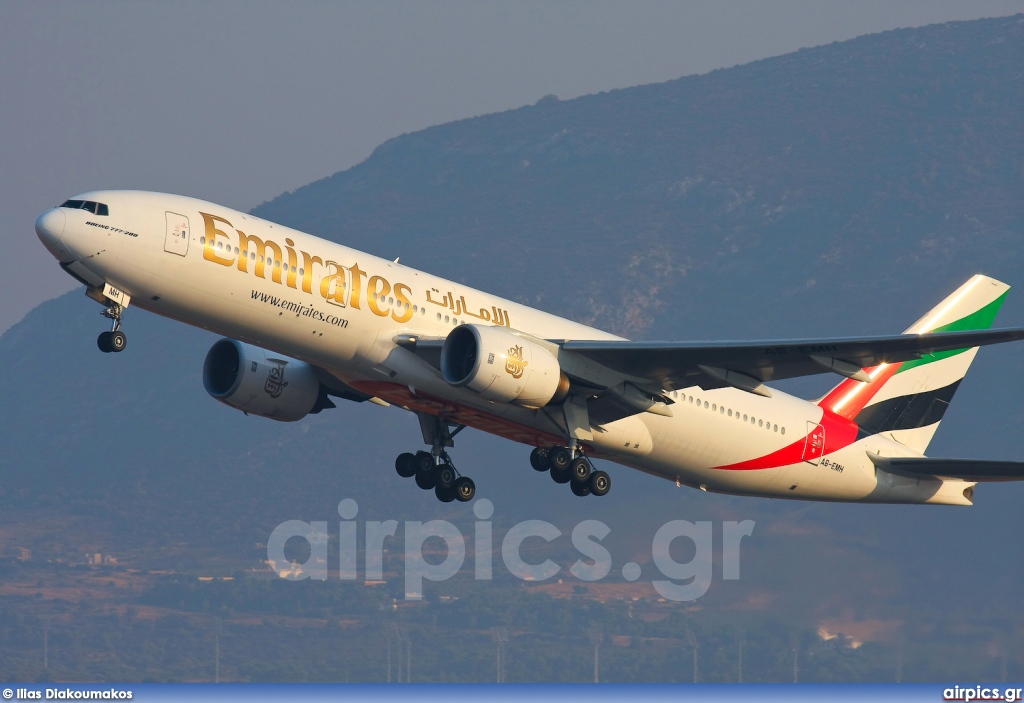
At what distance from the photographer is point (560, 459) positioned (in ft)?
128

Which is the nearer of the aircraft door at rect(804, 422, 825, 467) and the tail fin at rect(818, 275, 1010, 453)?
the aircraft door at rect(804, 422, 825, 467)

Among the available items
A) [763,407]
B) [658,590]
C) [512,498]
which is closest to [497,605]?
[512,498]

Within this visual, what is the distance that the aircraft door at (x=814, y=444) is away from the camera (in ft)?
141

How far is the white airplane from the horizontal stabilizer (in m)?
0.06

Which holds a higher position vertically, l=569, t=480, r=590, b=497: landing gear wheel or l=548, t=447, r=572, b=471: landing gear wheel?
l=548, t=447, r=572, b=471: landing gear wheel

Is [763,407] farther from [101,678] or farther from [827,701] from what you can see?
[101,678]

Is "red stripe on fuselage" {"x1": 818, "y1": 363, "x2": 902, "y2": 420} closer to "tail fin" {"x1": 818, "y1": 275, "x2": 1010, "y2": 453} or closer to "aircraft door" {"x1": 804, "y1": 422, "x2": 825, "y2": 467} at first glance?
"tail fin" {"x1": 818, "y1": 275, "x2": 1010, "y2": 453}

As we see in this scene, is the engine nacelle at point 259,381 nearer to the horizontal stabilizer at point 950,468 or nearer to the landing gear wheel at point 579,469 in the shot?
the landing gear wheel at point 579,469

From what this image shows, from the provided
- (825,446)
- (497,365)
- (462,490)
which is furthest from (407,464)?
(825,446)

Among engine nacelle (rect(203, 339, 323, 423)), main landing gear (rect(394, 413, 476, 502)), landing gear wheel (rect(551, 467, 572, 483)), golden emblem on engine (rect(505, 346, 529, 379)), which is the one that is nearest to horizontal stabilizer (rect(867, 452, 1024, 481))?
landing gear wheel (rect(551, 467, 572, 483))

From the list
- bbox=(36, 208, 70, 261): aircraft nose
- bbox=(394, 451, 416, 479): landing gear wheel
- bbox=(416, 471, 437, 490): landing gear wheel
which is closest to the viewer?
bbox=(36, 208, 70, 261): aircraft nose

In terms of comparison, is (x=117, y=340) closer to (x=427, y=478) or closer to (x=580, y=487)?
(x=427, y=478)

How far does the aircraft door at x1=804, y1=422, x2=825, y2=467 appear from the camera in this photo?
1688 inches

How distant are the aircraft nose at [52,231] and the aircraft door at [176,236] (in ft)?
7.14
